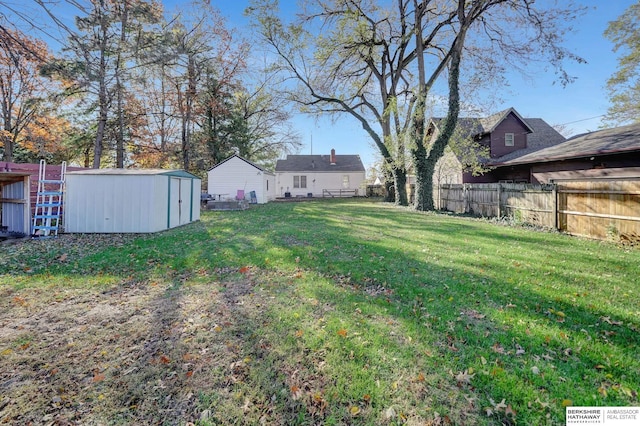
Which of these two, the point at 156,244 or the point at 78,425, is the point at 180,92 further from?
the point at 78,425

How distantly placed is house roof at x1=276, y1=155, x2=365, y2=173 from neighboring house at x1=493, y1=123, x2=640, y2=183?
21.7 metres

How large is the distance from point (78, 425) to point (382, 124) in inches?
863

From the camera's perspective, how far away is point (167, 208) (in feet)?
34.3

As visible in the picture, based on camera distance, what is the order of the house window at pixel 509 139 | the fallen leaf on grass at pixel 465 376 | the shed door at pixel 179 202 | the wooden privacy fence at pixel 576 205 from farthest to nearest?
the house window at pixel 509 139, the shed door at pixel 179 202, the wooden privacy fence at pixel 576 205, the fallen leaf on grass at pixel 465 376

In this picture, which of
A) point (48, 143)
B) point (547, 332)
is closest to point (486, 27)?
point (547, 332)

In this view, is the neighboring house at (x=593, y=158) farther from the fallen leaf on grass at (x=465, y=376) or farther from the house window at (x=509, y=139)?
the fallen leaf on grass at (x=465, y=376)

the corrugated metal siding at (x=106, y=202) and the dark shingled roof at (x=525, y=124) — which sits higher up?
the dark shingled roof at (x=525, y=124)

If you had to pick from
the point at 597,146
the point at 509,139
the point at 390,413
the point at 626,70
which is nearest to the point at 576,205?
the point at 597,146

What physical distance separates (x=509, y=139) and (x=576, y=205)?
52.1ft

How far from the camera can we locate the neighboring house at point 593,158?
1194cm

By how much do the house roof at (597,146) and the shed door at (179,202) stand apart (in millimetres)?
17685

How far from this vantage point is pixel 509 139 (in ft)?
72.5

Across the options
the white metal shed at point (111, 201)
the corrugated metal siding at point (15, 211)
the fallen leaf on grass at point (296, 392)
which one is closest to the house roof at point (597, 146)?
the fallen leaf on grass at point (296, 392)

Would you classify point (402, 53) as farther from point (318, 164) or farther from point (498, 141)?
point (318, 164)
